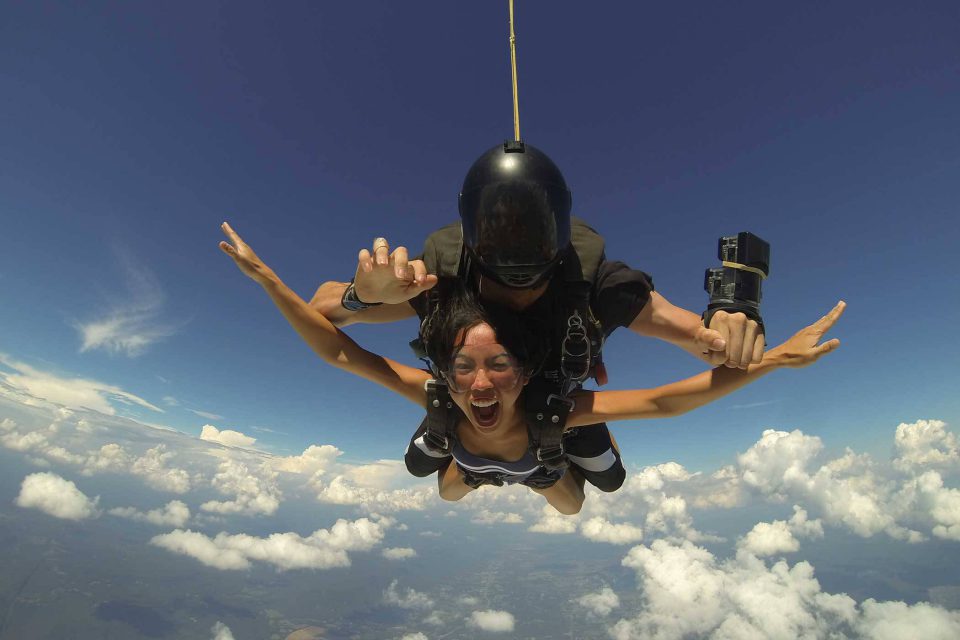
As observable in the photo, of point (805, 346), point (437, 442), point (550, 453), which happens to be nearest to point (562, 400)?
point (550, 453)

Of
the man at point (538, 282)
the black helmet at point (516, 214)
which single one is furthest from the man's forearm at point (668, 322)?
the black helmet at point (516, 214)

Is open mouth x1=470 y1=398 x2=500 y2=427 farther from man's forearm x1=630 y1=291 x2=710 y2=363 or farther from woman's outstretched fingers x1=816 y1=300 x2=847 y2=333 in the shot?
woman's outstretched fingers x1=816 y1=300 x2=847 y2=333

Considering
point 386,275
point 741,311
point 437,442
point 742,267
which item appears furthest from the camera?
point 437,442

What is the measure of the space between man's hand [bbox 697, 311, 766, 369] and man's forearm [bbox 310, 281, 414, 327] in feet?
6.66

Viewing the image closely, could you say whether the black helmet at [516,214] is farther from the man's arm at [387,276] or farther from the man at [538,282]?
the man's arm at [387,276]

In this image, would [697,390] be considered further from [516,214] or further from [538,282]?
[516,214]

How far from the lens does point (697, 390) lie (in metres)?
2.94

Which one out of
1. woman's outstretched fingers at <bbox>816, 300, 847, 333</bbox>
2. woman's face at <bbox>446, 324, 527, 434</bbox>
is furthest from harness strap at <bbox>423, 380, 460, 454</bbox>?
woman's outstretched fingers at <bbox>816, 300, 847, 333</bbox>

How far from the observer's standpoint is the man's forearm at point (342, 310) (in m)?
3.29

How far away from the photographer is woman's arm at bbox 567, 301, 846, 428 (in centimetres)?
265

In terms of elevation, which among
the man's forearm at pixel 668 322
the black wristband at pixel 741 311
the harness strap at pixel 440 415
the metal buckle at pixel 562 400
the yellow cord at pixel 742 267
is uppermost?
the yellow cord at pixel 742 267

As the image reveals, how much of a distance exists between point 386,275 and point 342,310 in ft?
3.70

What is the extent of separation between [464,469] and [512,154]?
9.27 feet

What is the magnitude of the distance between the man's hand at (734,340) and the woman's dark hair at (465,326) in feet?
3.41
